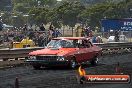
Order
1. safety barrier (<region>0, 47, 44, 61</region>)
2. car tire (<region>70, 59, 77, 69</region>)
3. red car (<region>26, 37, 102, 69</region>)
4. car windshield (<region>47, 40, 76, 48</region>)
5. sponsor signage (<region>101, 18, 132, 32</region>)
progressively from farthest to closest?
sponsor signage (<region>101, 18, 132, 32</region>), safety barrier (<region>0, 47, 44, 61</region>), car windshield (<region>47, 40, 76, 48</region>), car tire (<region>70, 59, 77, 69</region>), red car (<region>26, 37, 102, 69</region>)

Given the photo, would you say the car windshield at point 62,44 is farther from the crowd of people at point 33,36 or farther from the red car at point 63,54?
the crowd of people at point 33,36

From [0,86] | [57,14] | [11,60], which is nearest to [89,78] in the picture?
[0,86]

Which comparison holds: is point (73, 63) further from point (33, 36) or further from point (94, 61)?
point (33, 36)

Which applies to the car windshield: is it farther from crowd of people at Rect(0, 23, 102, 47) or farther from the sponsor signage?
the sponsor signage

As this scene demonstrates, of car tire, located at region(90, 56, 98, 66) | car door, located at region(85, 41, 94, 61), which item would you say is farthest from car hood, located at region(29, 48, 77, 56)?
car tire, located at region(90, 56, 98, 66)

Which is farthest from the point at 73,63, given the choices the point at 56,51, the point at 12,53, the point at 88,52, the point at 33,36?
the point at 33,36

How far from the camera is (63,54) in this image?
1809cm

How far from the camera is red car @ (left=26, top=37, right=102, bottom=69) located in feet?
59.4

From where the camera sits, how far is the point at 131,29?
4625 centimetres

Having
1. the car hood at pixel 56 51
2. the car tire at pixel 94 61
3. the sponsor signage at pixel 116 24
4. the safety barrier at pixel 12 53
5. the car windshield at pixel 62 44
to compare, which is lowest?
the car tire at pixel 94 61

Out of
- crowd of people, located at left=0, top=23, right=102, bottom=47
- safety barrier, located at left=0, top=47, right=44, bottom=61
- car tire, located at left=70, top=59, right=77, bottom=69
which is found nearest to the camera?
car tire, located at left=70, top=59, right=77, bottom=69

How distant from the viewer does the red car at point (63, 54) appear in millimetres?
18094

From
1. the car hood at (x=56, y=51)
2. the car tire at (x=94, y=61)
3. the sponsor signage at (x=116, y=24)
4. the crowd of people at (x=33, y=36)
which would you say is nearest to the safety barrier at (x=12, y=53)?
the car hood at (x=56, y=51)

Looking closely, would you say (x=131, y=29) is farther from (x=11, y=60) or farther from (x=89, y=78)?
(x=89, y=78)
